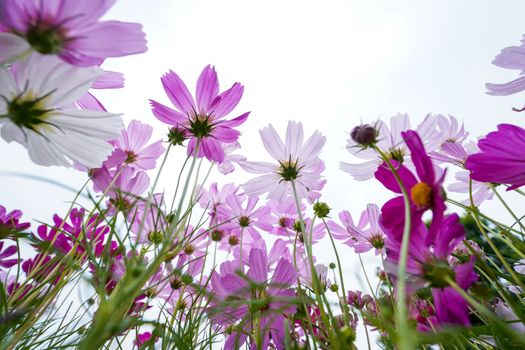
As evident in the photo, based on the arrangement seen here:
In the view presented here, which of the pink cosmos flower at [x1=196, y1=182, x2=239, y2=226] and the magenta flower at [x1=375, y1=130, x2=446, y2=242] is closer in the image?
the magenta flower at [x1=375, y1=130, x2=446, y2=242]

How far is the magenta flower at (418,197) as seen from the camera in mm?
357

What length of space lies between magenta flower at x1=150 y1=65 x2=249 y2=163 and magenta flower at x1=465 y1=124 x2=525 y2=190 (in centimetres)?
44

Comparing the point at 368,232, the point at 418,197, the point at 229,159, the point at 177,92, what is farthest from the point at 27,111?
the point at 368,232

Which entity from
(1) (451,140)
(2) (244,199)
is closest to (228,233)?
(2) (244,199)

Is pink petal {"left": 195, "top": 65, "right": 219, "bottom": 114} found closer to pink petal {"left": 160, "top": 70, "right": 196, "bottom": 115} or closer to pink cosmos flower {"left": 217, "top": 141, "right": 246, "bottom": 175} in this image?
pink petal {"left": 160, "top": 70, "right": 196, "bottom": 115}

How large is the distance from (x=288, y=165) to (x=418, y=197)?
529 millimetres

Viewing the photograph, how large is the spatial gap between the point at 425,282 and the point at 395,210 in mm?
91

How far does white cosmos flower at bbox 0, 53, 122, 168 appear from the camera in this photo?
36cm

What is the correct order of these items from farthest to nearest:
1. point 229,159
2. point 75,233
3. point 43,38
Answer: point 229,159 → point 75,233 → point 43,38

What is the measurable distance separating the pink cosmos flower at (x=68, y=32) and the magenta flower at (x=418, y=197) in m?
0.32

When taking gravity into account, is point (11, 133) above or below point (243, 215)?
below

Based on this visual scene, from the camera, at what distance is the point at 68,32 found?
1.11ft

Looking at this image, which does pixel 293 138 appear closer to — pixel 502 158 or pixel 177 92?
pixel 177 92

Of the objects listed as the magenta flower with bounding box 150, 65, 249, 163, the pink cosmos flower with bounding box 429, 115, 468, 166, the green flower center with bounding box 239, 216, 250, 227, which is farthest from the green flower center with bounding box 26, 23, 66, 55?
the green flower center with bounding box 239, 216, 250, 227
